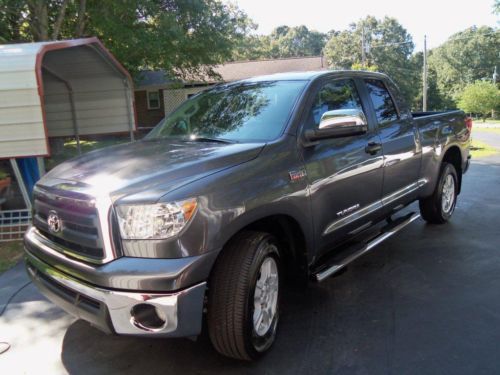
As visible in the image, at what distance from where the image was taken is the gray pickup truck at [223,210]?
2629 mm

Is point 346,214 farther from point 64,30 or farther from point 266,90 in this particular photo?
point 64,30

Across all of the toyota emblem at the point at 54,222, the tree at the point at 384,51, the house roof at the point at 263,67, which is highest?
the tree at the point at 384,51

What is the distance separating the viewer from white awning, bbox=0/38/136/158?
6.26 m

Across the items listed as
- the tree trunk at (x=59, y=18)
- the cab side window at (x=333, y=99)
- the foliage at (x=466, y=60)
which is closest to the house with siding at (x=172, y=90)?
the tree trunk at (x=59, y=18)

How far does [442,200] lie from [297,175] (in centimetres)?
348

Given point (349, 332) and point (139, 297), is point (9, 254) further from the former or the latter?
point (349, 332)

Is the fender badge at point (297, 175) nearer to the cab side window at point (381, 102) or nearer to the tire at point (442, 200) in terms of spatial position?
the cab side window at point (381, 102)

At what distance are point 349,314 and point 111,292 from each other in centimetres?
204

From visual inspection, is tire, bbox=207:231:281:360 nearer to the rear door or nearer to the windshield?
the windshield

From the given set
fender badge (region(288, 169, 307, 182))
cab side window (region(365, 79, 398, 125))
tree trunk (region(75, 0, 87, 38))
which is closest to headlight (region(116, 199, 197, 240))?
fender badge (region(288, 169, 307, 182))

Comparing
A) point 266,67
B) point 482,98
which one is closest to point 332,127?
point 266,67

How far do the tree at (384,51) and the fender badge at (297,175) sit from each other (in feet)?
211

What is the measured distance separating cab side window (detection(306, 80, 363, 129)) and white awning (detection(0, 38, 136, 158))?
415cm

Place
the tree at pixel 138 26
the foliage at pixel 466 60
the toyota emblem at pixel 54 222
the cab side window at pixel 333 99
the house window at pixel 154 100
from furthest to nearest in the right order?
the foliage at pixel 466 60
the house window at pixel 154 100
the tree at pixel 138 26
the cab side window at pixel 333 99
the toyota emblem at pixel 54 222
